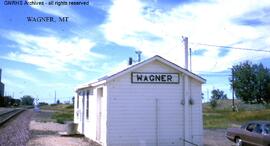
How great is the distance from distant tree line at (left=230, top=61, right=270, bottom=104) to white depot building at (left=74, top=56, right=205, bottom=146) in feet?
215

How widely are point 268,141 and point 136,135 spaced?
518 cm

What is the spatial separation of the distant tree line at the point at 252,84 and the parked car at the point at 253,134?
63.7 metres

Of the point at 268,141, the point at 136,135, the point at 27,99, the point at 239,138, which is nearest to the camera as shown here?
the point at 268,141

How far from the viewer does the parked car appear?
674 inches

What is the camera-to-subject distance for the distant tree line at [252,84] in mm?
81375

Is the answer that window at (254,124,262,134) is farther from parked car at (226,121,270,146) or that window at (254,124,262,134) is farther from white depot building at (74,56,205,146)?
white depot building at (74,56,205,146)

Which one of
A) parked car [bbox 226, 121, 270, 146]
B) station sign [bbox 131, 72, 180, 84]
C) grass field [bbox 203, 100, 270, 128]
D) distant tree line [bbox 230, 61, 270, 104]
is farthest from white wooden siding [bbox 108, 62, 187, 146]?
distant tree line [bbox 230, 61, 270, 104]

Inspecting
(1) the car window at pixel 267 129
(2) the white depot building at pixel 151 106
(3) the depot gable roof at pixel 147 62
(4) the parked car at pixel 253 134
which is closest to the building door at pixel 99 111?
(2) the white depot building at pixel 151 106

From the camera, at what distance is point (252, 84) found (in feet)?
268

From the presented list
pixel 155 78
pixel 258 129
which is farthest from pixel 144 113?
pixel 258 129

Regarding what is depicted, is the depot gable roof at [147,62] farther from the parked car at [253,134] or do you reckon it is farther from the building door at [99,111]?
the parked car at [253,134]

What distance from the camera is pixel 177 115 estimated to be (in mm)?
18547

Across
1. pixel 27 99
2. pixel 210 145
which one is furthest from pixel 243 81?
pixel 27 99

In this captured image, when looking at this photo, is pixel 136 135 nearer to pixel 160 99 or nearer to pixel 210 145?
pixel 160 99
